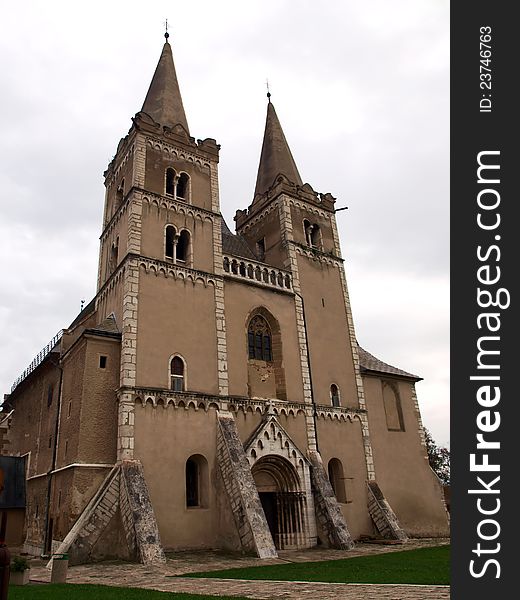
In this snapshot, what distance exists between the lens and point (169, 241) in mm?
24297

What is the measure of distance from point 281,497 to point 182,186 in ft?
51.1

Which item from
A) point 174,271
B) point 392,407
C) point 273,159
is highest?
point 273,159

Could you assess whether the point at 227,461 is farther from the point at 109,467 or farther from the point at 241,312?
the point at 241,312

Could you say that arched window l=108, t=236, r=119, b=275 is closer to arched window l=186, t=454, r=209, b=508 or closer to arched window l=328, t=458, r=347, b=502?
arched window l=186, t=454, r=209, b=508

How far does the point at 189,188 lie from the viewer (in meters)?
26.0

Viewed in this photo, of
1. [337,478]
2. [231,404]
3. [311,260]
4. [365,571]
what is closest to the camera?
[365,571]

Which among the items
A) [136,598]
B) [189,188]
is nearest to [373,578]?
[136,598]

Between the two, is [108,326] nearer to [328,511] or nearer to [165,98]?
[328,511]

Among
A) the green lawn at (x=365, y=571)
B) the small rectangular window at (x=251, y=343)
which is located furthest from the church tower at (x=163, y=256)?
the green lawn at (x=365, y=571)

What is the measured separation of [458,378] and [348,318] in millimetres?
21993

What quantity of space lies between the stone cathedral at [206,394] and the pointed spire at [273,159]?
4.44ft

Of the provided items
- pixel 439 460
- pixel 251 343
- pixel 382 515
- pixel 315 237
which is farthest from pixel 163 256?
pixel 439 460

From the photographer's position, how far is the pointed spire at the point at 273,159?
32125 mm

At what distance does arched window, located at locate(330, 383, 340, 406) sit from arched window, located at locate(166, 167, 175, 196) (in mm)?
12513
